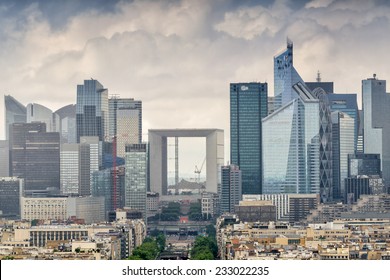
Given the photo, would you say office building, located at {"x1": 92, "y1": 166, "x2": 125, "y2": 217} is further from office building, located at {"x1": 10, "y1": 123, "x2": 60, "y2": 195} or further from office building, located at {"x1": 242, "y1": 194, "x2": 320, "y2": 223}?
office building, located at {"x1": 242, "y1": 194, "x2": 320, "y2": 223}

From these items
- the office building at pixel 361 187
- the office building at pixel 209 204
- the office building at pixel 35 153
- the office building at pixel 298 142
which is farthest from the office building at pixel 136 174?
the office building at pixel 361 187

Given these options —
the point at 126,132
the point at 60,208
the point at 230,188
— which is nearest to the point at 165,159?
the point at 126,132

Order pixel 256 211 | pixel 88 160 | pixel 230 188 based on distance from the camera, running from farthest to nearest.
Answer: pixel 88 160 < pixel 230 188 < pixel 256 211

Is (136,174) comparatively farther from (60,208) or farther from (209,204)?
(60,208)

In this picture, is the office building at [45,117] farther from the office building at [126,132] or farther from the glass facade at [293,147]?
the glass facade at [293,147]

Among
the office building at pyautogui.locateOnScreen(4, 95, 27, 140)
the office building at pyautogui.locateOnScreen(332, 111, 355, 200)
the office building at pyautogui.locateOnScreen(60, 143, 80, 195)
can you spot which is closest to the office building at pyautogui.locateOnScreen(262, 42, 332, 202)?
the office building at pyautogui.locateOnScreen(332, 111, 355, 200)
